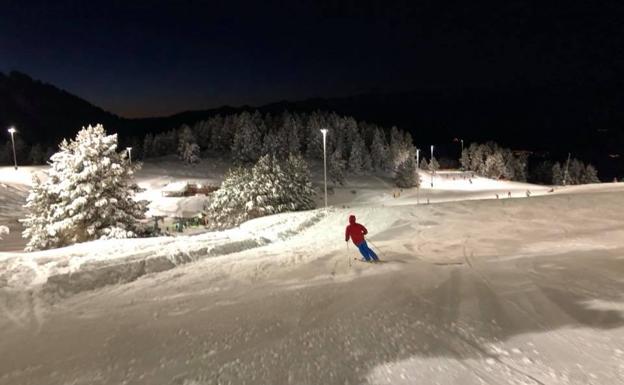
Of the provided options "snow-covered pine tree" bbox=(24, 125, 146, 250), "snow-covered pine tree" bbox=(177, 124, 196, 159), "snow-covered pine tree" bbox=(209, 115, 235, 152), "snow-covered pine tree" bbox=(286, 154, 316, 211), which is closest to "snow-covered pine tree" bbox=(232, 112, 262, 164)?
"snow-covered pine tree" bbox=(209, 115, 235, 152)

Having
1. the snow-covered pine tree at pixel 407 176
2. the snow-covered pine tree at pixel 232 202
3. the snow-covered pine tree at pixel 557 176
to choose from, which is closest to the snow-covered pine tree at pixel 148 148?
the snow-covered pine tree at pixel 407 176

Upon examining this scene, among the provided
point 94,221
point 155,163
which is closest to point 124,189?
point 94,221

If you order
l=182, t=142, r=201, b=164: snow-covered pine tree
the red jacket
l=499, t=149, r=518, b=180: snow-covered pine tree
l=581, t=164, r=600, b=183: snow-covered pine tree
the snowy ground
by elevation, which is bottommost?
l=581, t=164, r=600, b=183: snow-covered pine tree

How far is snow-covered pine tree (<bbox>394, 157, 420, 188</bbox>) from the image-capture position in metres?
91.0

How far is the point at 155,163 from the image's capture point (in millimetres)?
100875

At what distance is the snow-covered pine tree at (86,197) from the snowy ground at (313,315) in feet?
29.1

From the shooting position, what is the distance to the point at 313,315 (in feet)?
28.2

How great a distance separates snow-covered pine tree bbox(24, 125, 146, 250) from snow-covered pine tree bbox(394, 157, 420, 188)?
235 ft

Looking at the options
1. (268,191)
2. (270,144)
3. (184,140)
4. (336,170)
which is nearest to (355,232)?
(268,191)

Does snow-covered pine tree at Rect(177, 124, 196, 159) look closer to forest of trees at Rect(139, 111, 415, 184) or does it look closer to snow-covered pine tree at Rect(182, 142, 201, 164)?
forest of trees at Rect(139, 111, 415, 184)

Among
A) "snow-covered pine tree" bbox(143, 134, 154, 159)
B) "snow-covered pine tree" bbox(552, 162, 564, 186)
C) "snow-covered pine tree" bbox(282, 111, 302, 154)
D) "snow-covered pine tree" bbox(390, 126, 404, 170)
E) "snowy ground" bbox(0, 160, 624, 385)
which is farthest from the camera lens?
"snow-covered pine tree" bbox(552, 162, 564, 186)

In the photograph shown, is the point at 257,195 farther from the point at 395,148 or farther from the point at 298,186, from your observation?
the point at 395,148

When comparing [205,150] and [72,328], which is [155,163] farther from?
[72,328]

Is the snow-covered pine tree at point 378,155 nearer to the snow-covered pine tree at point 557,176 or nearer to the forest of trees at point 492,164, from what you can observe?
the forest of trees at point 492,164
